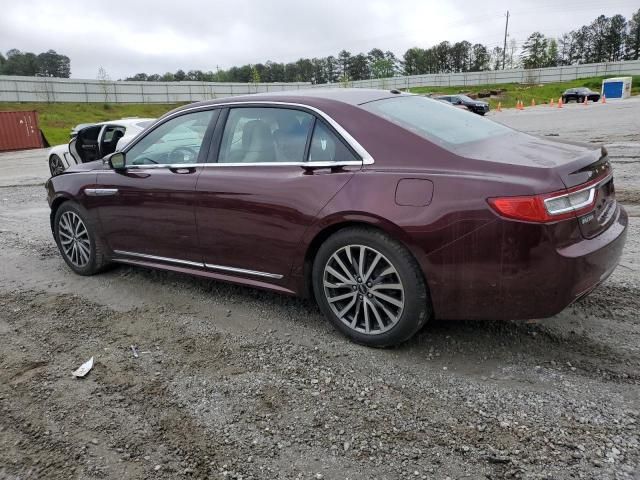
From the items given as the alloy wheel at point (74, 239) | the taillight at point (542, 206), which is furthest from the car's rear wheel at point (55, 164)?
the taillight at point (542, 206)

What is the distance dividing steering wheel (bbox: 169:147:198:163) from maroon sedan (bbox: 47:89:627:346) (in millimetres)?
13

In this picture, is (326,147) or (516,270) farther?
→ (326,147)

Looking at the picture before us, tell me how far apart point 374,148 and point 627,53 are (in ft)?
383

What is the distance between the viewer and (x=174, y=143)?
450cm

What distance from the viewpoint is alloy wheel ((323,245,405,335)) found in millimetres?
3318

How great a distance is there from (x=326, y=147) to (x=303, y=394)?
5.21ft

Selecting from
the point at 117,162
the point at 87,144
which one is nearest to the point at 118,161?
the point at 117,162

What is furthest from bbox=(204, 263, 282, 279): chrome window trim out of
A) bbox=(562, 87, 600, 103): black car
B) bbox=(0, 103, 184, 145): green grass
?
bbox=(562, 87, 600, 103): black car

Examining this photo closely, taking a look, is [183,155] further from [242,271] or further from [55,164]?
[55,164]

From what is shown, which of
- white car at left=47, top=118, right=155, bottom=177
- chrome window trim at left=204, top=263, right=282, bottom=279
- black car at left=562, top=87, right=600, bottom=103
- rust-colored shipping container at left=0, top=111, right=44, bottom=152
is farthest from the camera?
black car at left=562, top=87, right=600, bottom=103

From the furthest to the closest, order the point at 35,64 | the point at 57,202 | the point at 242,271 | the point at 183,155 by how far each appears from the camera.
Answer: the point at 35,64
the point at 57,202
the point at 183,155
the point at 242,271

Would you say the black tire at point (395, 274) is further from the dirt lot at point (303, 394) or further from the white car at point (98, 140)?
the white car at point (98, 140)

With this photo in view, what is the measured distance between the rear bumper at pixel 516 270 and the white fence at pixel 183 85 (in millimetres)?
37743

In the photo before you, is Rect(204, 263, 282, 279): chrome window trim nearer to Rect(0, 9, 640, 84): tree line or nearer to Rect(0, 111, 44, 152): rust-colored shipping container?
Rect(0, 111, 44, 152): rust-colored shipping container
